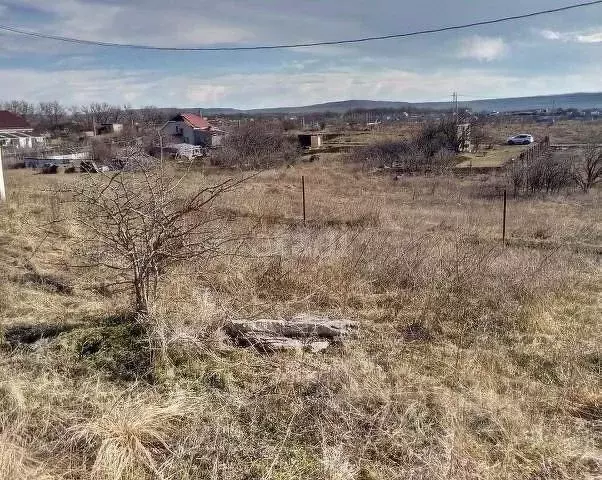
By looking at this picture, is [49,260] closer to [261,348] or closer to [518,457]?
[261,348]

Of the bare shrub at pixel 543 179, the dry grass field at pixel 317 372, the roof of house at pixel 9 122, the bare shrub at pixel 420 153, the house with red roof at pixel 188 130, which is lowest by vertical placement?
the dry grass field at pixel 317 372

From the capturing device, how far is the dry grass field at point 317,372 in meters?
3.18

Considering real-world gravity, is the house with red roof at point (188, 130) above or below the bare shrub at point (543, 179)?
above

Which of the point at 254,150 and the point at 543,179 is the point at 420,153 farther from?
the point at 543,179

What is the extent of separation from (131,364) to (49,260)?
15.6 ft

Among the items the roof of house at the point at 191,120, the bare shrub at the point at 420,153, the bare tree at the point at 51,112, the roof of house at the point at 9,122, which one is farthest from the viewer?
the bare tree at the point at 51,112

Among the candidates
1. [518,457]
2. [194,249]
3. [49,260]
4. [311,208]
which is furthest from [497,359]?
[311,208]

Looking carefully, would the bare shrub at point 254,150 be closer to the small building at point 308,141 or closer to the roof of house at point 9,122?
the small building at point 308,141

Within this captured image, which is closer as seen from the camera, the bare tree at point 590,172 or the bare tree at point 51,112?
the bare tree at point 590,172

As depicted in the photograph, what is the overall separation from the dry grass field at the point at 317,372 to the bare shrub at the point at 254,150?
86.1ft

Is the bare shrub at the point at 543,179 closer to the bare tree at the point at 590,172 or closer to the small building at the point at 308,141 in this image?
the bare tree at the point at 590,172

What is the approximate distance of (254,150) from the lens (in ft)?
130

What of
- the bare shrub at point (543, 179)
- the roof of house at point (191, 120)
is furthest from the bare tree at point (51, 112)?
the bare shrub at point (543, 179)

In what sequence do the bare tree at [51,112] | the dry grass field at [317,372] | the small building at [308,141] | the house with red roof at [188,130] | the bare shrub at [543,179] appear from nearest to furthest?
1. the dry grass field at [317,372]
2. the bare shrub at [543,179]
3. the small building at [308,141]
4. the house with red roof at [188,130]
5. the bare tree at [51,112]
